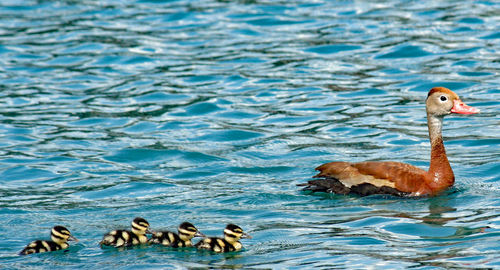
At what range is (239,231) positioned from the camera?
1066cm

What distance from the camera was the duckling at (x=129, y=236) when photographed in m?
11.0

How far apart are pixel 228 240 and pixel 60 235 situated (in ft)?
6.37

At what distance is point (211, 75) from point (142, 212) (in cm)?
789

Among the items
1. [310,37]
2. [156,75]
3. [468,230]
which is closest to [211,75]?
[156,75]

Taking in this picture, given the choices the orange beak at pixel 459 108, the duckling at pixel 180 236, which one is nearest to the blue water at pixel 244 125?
the duckling at pixel 180 236

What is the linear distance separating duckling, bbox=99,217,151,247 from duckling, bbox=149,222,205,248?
0.17 meters

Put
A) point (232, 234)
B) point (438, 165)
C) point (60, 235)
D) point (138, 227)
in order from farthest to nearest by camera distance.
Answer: point (438, 165) < point (138, 227) < point (60, 235) < point (232, 234)

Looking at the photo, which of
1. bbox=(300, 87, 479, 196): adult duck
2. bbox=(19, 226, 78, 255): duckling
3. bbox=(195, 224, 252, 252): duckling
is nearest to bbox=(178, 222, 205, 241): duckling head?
bbox=(195, 224, 252, 252): duckling

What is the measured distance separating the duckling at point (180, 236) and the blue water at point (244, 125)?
0.10 m

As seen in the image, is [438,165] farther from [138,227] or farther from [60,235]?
[60,235]

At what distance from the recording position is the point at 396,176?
504 inches

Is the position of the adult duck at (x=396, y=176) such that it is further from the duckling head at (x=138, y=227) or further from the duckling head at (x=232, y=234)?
the duckling head at (x=138, y=227)

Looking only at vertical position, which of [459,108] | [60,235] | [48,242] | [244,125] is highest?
[459,108]

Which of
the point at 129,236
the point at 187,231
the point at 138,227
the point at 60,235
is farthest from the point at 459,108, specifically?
the point at 60,235
